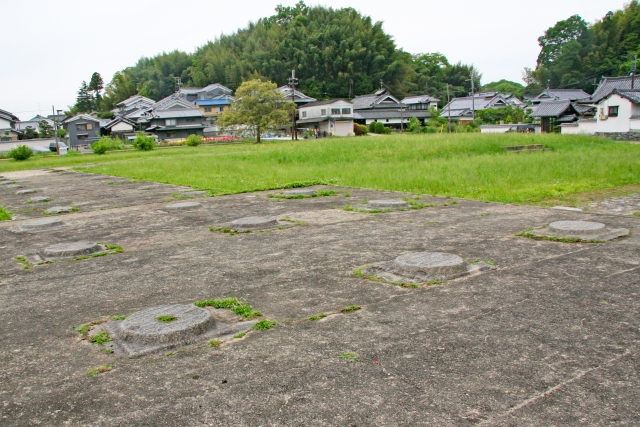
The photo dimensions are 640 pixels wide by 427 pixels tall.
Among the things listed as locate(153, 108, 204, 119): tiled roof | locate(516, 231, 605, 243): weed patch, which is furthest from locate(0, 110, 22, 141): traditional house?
locate(516, 231, 605, 243): weed patch

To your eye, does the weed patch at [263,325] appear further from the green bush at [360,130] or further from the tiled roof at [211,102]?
the tiled roof at [211,102]

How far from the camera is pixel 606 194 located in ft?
33.6

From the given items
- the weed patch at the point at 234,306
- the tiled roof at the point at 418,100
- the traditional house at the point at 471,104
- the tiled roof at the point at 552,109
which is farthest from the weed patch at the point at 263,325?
the tiled roof at the point at 418,100

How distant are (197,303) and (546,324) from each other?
2.42m

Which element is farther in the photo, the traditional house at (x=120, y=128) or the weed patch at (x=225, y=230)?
the traditional house at (x=120, y=128)

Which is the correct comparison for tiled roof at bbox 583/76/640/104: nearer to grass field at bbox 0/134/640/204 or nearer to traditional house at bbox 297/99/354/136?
grass field at bbox 0/134/640/204

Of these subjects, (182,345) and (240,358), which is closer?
(240,358)

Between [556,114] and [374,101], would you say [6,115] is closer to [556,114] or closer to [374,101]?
[374,101]

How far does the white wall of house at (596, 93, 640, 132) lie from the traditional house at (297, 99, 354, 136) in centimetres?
2375

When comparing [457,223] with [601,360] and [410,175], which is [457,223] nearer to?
[601,360]

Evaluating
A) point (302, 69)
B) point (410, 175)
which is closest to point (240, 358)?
point (410, 175)

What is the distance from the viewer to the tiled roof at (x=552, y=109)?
1545 inches

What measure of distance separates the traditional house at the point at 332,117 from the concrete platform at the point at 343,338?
47636 millimetres

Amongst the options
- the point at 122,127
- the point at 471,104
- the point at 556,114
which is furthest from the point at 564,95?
the point at 122,127
